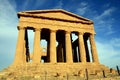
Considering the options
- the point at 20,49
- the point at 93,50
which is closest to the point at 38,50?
the point at 20,49

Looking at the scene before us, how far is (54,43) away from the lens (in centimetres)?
2645

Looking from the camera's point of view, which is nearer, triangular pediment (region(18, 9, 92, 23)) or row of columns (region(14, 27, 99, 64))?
row of columns (region(14, 27, 99, 64))

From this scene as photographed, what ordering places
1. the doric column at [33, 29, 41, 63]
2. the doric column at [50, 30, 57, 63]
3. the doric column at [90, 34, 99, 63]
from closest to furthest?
the doric column at [33, 29, 41, 63]
the doric column at [50, 30, 57, 63]
the doric column at [90, 34, 99, 63]

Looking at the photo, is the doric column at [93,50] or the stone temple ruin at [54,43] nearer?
the stone temple ruin at [54,43]

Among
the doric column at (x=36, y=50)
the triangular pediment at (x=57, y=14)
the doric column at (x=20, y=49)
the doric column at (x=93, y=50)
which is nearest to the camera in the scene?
the doric column at (x=20, y=49)

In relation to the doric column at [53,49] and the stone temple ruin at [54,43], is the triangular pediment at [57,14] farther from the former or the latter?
the doric column at [53,49]

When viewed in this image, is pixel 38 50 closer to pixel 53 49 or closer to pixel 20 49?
pixel 53 49

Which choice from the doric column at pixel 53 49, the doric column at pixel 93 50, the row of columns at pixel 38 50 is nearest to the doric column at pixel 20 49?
Answer: the row of columns at pixel 38 50

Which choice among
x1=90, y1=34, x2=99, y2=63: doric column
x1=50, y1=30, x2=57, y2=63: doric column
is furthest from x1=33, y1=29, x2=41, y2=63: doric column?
x1=90, y1=34, x2=99, y2=63: doric column

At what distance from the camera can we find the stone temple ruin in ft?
72.1

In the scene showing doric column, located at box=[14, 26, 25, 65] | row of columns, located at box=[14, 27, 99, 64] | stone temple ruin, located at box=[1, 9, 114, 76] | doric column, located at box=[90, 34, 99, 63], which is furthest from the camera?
doric column, located at box=[90, 34, 99, 63]

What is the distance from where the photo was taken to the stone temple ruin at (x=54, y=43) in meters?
22.0

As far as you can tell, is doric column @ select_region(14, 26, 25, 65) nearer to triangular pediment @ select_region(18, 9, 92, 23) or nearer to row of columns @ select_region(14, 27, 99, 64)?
row of columns @ select_region(14, 27, 99, 64)

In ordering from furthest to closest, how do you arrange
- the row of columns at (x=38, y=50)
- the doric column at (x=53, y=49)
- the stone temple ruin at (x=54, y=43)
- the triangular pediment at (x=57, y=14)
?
the triangular pediment at (x=57, y=14) < the doric column at (x=53, y=49) < the row of columns at (x=38, y=50) < the stone temple ruin at (x=54, y=43)
